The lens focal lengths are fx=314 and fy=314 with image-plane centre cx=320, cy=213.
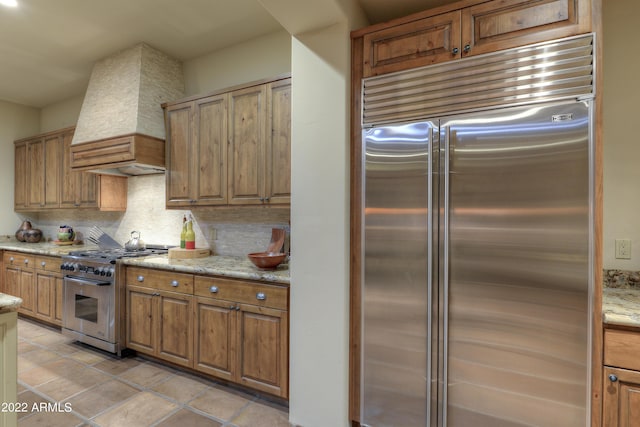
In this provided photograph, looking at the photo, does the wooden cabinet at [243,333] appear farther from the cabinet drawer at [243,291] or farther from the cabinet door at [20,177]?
the cabinet door at [20,177]

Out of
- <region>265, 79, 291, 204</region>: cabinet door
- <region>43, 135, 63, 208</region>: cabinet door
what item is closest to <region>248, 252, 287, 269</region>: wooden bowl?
<region>265, 79, 291, 204</region>: cabinet door

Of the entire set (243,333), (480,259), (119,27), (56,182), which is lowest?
(243,333)

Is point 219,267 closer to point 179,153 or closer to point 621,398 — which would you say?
point 179,153

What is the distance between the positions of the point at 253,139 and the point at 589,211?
2.18 metres

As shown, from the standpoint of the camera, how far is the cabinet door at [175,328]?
2475 millimetres

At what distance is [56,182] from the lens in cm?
411

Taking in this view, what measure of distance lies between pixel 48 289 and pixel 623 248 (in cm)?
517

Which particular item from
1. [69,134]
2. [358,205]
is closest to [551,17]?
[358,205]

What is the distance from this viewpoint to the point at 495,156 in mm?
1531

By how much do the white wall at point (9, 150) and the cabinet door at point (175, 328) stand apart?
3.77 meters

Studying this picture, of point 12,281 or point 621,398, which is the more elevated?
point 621,398

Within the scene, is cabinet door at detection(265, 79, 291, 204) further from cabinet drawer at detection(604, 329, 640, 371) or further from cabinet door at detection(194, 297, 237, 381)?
cabinet drawer at detection(604, 329, 640, 371)

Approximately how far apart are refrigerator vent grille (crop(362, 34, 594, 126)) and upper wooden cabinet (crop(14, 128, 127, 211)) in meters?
3.39

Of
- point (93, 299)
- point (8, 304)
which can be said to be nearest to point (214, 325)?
point (8, 304)
